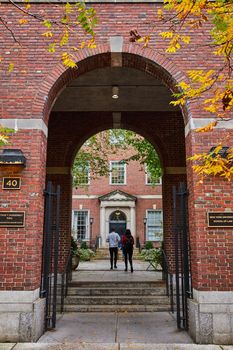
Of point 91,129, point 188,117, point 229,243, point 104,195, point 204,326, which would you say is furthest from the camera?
point 104,195

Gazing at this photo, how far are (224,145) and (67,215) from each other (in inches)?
239

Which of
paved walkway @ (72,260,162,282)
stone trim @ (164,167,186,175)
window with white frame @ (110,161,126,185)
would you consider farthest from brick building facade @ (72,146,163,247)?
stone trim @ (164,167,186,175)

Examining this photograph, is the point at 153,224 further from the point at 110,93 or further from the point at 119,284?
the point at 110,93

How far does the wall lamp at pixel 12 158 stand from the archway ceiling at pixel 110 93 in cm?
308

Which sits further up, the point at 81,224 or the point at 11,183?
the point at 11,183

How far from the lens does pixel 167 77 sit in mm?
6859

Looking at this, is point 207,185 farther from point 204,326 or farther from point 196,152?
point 204,326

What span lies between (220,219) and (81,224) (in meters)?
20.7

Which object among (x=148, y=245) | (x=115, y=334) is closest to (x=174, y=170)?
(x=115, y=334)

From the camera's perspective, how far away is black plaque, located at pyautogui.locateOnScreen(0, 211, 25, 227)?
6.11 metres

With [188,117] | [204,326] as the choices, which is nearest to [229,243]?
[204,326]

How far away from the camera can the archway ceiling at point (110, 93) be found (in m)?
8.65

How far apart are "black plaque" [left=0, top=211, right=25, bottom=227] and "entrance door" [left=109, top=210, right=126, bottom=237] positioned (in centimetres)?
1989

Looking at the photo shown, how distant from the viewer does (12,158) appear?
6160mm
